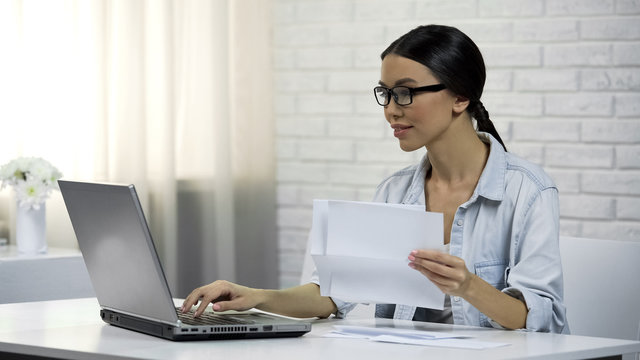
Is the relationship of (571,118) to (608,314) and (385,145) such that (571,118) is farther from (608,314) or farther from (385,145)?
(608,314)

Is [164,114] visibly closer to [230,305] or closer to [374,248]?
[230,305]

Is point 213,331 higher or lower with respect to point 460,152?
lower

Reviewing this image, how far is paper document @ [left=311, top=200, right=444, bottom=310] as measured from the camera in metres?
1.36

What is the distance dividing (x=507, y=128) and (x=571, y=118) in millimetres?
208

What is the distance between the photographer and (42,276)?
246cm

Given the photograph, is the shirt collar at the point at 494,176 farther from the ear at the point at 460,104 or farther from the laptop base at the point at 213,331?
the laptop base at the point at 213,331

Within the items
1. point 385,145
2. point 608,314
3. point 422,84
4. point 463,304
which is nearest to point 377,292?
point 463,304

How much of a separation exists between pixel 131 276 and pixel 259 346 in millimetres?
240

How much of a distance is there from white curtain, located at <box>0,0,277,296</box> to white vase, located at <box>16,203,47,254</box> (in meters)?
0.14

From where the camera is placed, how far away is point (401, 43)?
177 centimetres

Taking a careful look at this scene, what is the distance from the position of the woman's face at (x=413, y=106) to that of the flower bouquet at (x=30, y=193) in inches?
44.6

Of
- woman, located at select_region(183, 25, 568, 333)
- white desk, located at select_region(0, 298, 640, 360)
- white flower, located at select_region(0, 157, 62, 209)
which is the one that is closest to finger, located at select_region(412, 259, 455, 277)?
white desk, located at select_region(0, 298, 640, 360)

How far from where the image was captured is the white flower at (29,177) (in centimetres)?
244

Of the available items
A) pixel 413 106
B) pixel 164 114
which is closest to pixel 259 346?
pixel 413 106
